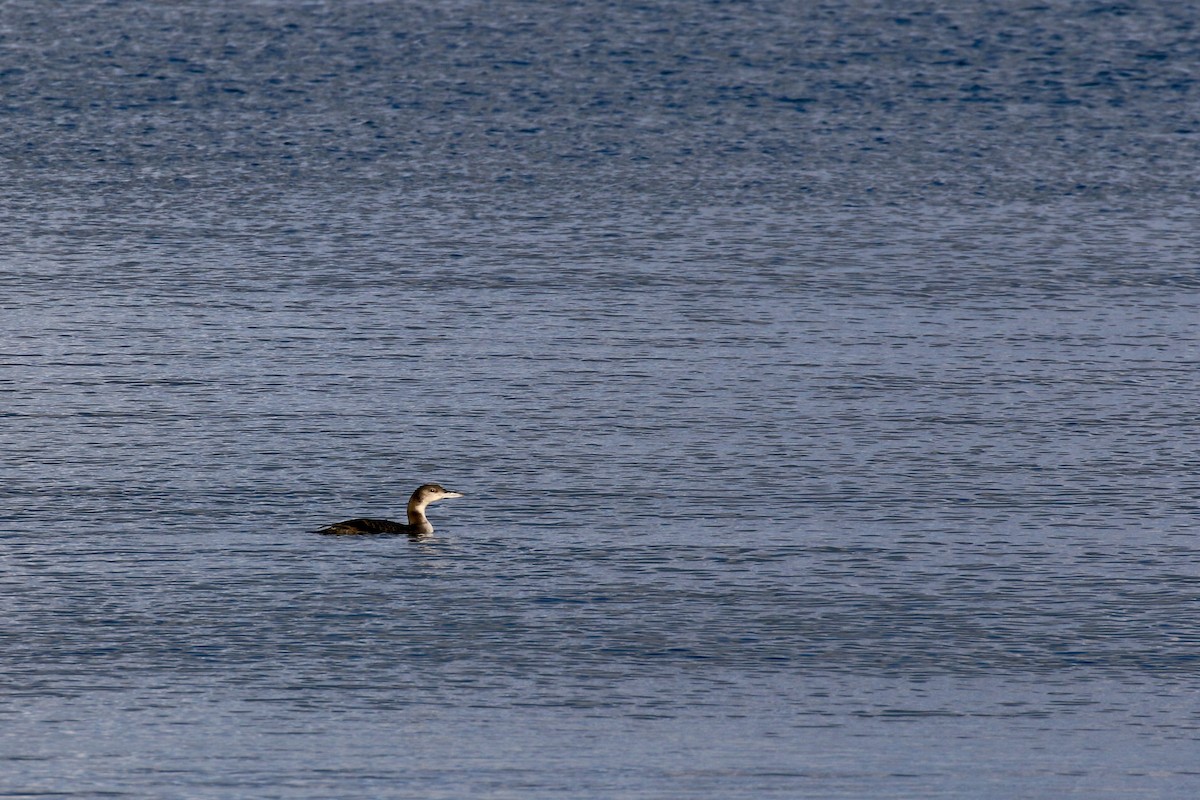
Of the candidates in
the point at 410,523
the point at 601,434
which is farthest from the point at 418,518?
the point at 601,434

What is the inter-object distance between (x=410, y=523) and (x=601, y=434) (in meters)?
4.57

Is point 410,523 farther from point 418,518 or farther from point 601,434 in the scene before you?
point 601,434

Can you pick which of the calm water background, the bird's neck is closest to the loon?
the bird's neck

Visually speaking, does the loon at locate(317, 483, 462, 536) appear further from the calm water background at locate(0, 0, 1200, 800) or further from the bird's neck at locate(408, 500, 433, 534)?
the calm water background at locate(0, 0, 1200, 800)

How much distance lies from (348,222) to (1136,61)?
28558 mm

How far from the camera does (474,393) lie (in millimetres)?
32281

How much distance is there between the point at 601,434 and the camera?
30.2m

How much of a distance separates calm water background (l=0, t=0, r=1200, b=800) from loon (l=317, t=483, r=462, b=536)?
27 centimetres

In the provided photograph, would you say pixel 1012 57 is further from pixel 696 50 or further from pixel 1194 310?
pixel 1194 310

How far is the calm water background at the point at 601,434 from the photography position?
796 inches

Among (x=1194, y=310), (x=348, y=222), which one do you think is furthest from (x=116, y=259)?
(x=1194, y=310)

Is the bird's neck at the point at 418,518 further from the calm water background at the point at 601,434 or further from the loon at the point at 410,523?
the calm water background at the point at 601,434

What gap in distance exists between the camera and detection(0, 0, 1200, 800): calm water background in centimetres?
2022

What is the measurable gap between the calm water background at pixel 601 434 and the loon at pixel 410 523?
0.27m
